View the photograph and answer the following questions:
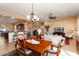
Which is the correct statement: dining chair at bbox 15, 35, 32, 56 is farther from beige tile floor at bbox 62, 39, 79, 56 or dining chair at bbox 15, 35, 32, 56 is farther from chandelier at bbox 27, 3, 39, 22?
beige tile floor at bbox 62, 39, 79, 56

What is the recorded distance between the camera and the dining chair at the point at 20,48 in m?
1.64

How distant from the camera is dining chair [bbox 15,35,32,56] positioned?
5.38ft

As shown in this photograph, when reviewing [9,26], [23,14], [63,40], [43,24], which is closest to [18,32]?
[9,26]

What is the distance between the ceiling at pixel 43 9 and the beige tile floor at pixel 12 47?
510mm

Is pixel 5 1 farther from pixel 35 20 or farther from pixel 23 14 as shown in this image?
pixel 35 20

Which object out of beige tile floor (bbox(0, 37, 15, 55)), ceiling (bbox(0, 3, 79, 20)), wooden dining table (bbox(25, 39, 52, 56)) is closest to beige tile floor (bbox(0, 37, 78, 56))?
beige tile floor (bbox(0, 37, 15, 55))

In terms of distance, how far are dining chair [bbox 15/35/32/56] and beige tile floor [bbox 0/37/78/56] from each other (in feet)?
0.25

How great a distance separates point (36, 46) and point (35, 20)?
1.57 ft

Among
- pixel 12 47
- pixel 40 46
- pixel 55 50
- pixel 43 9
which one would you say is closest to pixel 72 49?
pixel 55 50

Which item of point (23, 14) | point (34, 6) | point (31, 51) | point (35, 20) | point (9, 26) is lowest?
point (31, 51)

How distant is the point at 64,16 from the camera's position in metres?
1.61

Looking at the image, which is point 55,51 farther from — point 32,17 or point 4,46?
point 4,46

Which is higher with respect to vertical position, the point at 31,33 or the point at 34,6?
the point at 34,6

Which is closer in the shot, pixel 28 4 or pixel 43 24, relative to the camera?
pixel 28 4
